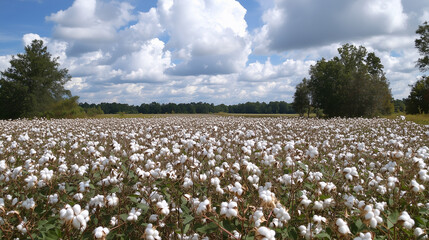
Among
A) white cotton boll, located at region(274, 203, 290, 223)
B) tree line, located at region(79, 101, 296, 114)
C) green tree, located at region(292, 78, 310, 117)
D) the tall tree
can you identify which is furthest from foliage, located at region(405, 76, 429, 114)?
tree line, located at region(79, 101, 296, 114)

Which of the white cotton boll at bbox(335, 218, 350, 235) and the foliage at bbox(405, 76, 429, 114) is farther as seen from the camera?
the foliage at bbox(405, 76, 429, 114)

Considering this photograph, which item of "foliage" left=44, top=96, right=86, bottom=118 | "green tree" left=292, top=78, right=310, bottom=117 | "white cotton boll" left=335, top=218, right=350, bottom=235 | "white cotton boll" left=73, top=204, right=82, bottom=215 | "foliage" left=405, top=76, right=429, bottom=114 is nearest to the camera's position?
"white cotton boll" left=335, top=218, right=350, bottom=235

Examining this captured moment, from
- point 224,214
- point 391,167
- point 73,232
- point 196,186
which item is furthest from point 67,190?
point 391,167

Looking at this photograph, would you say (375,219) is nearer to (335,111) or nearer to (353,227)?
(353,227)

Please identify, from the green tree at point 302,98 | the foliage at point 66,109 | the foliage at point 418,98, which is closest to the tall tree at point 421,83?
the foliage at point 418,98

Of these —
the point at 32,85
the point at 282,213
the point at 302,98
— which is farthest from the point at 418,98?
the point at 32,85

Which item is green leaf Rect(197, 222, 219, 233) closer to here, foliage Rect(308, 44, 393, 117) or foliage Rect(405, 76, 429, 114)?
foliage Rect(308, 44, 393, 117)

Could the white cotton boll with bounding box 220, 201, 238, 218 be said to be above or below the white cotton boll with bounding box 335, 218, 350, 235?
above

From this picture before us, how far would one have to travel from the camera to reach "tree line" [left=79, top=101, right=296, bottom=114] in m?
110

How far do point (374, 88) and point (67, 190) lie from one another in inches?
1988

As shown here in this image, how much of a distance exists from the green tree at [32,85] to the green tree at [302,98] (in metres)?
49.5

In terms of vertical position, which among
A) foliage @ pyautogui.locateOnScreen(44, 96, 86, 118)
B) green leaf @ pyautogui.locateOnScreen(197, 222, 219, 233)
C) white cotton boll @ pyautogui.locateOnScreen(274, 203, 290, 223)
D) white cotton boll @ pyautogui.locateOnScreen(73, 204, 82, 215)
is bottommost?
green leaf @ pyautogui.locateOnScreen(197, 222, 219, 233)

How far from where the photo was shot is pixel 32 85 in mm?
48250

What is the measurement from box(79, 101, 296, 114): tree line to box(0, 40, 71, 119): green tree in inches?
1751
